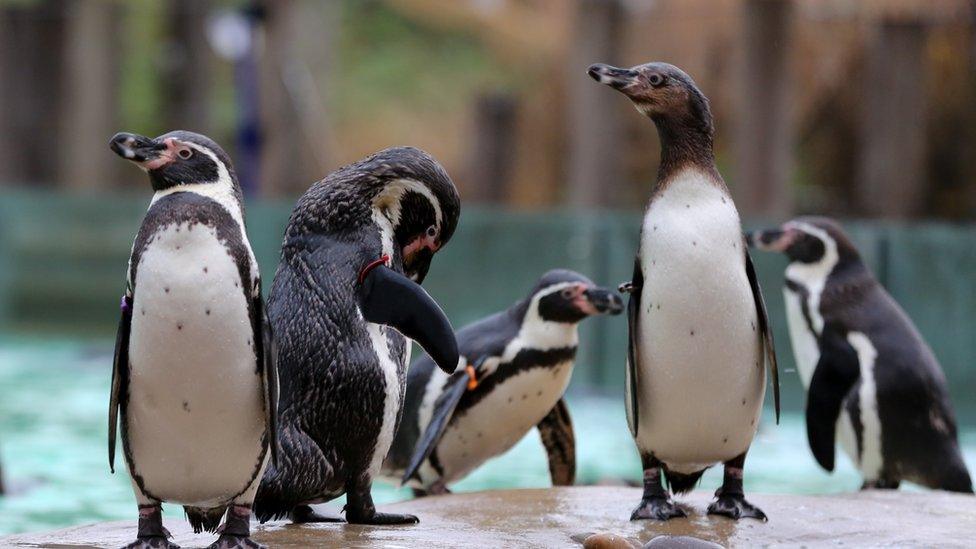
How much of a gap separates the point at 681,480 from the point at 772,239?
1.53 meters

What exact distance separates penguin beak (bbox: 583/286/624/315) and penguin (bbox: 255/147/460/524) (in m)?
0.95

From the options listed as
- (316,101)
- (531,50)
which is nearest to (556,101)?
(316,101)

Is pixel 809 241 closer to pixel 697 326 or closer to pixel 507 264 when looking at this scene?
pixel 697 326

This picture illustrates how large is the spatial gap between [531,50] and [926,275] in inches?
503

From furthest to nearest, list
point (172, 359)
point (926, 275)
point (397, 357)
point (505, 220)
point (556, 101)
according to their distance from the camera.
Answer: point (556, 101), point (505, 220), point (926, 275), point (397, 357), point (172, 359)

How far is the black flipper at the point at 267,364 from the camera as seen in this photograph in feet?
9.03

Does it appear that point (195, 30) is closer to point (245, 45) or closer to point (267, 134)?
point (245, 45)

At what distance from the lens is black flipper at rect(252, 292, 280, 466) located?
9.03ft

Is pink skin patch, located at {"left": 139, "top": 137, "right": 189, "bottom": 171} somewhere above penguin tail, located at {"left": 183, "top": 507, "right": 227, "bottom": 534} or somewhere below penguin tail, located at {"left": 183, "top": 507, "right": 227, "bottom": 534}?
above

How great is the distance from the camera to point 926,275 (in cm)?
714

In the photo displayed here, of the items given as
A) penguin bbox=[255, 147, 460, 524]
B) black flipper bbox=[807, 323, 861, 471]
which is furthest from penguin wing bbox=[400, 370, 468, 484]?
black flipper bbox=[807, 323, 861, 471]

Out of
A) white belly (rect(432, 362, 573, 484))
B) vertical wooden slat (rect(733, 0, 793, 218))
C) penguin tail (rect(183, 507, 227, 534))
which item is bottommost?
penguin tail (rect(183, 507, 227, 534))

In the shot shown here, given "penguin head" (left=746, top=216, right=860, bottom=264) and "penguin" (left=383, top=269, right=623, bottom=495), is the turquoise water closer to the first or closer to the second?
"penguin" (left=383, top=269, right=623, bottom=495)

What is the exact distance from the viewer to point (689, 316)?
Answer: 3.28 metres
